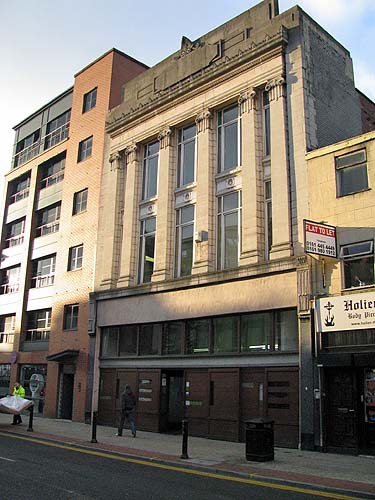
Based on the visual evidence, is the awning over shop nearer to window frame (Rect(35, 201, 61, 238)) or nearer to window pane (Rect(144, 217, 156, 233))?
window pane (Rect(144, 217, 156, 233))

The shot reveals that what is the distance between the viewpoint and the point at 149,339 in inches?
854

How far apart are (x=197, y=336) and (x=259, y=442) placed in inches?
290

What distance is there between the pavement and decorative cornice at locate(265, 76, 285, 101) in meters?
12.3

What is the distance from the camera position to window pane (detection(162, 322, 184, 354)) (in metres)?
20.4

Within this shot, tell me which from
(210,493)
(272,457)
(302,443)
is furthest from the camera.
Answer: (302,443)

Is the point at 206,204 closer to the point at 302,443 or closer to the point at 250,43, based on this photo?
the point at 250,43

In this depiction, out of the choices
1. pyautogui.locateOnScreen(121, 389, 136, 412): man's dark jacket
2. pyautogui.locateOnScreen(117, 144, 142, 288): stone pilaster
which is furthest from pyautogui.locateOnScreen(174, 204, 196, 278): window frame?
pyautogui.locateOnScreen(121, 389, 136, 412): man's dark jacket

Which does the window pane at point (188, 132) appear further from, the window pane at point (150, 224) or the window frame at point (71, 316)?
the window frame at point (71, 316)

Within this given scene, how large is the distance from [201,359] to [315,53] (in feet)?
40.4

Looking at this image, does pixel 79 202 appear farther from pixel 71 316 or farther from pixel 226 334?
pixel 226 334

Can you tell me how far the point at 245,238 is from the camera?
18.7 metres

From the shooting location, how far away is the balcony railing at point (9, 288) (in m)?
33.2

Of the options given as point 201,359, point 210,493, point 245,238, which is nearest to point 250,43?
point 245,238

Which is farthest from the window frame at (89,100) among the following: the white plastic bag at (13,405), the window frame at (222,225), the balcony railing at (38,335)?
the white plastic bag at (13,405)
